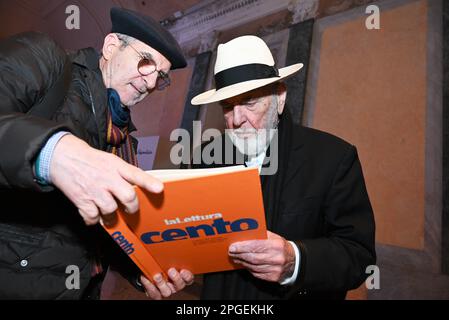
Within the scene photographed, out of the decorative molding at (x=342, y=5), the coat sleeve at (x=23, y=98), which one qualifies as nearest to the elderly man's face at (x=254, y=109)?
the coat sleeve at (x=23, y=98)

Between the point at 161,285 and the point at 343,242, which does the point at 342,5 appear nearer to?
the point at 343,242

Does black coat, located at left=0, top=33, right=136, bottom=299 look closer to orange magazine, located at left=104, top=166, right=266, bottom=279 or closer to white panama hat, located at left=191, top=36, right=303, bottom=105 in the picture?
orange magazine, located at left=104, top=166, right=266, bottom=279

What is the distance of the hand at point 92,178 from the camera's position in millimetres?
641

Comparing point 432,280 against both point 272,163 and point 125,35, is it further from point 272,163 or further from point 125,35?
point 125,35

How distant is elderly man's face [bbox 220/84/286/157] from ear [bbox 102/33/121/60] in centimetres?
70

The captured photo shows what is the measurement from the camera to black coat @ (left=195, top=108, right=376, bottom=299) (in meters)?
1.31

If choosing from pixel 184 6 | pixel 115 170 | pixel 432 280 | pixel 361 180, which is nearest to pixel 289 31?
pixel 184 6

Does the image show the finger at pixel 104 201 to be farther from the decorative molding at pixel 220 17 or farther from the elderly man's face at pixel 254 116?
the decorative molding at pixel 220 17

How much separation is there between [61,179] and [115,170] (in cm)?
13

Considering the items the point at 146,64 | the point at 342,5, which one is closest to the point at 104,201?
the point at 146,64

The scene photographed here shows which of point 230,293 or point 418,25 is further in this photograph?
point 418,25

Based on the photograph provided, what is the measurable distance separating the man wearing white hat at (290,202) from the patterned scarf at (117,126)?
0.51 metres

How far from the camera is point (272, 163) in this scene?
1599 millimetres
